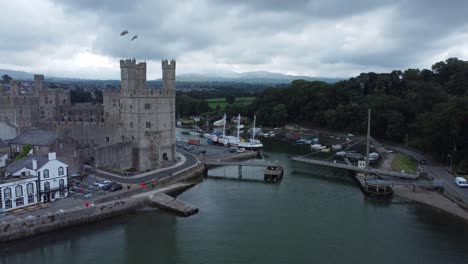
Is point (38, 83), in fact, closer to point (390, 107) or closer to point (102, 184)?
point (102, 184)

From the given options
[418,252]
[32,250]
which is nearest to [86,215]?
[32,250]

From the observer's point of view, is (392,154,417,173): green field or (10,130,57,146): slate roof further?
(392,154,417,173): green field

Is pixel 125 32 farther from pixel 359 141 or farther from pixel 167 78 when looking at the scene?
pixel 359 141

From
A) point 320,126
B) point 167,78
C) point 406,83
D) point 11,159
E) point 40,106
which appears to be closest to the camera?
point 11,159

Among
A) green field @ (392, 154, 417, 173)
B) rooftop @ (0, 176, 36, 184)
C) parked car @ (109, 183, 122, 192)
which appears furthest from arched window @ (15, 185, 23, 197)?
green field @ (392, 154, 417, 173)

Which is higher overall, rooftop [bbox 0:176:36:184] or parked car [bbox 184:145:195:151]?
rooftop [bbox 0:176:36:184]

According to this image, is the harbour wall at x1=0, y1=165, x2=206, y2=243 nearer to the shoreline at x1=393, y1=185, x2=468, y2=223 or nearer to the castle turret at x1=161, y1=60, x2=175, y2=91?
the castle turret at x1=161, y1=60, x2=175, y2=91
